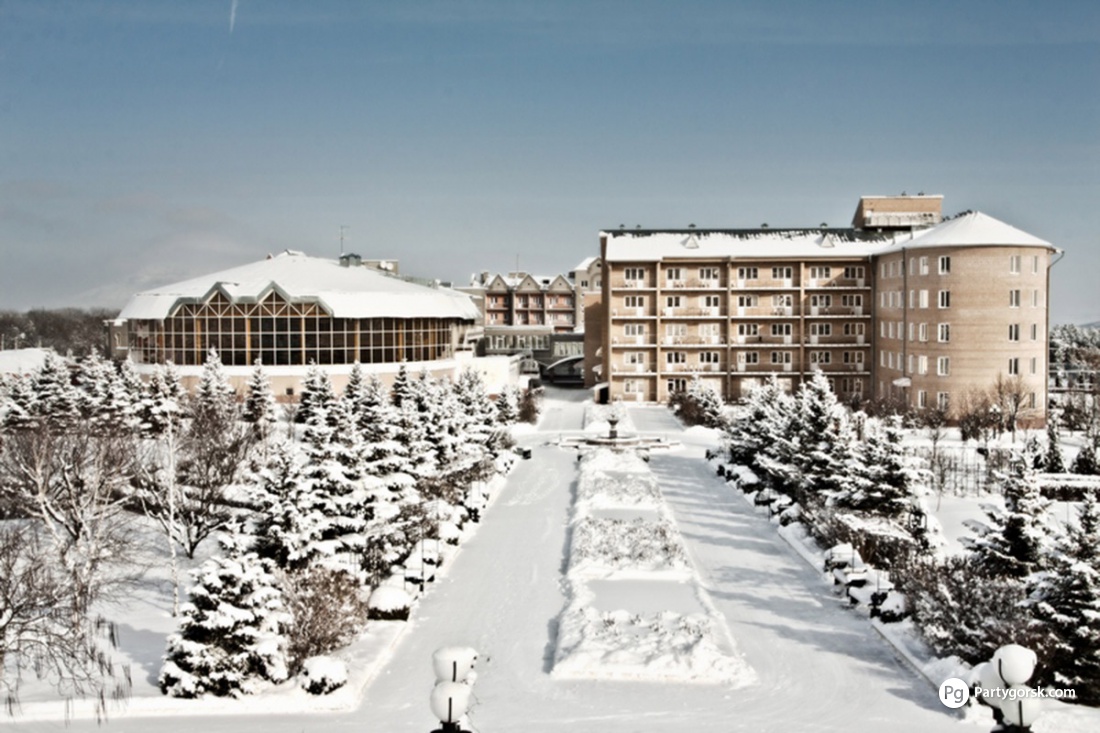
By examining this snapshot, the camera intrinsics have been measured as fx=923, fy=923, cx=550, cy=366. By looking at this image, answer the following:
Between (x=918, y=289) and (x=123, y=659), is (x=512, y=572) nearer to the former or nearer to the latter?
(x=123, y=659)

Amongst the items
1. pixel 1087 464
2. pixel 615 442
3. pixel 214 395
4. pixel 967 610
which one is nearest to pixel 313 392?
pixel 214 395

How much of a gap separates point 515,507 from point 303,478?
1186 centimetres

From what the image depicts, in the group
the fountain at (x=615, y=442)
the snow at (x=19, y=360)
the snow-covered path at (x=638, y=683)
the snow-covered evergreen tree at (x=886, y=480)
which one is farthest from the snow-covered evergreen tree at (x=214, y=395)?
the snow-covered evergreen tree at (x=886, y=480)

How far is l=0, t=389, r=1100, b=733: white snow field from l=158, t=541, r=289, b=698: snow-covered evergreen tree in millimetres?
313

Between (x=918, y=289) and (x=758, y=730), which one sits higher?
(x=918, y=289)

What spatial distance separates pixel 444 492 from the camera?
26719mm

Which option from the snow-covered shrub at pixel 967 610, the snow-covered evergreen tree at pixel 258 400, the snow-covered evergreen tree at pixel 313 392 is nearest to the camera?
the snow-covered shrub at pixel 967 610

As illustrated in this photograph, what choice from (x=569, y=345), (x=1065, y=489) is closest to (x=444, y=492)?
(x=1065, y=489)

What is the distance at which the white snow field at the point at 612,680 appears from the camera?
13.1 meters

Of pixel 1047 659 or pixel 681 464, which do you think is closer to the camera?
pixel 1047 659

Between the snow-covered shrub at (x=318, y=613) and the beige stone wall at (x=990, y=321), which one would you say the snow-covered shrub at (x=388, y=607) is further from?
the beige stone wall at (x=990, y=321)

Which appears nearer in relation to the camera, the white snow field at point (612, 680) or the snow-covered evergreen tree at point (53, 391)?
the white snow field at point (612, 680)

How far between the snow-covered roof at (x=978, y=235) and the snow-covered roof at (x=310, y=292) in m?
28.5

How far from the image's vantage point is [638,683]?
14.7 meters
